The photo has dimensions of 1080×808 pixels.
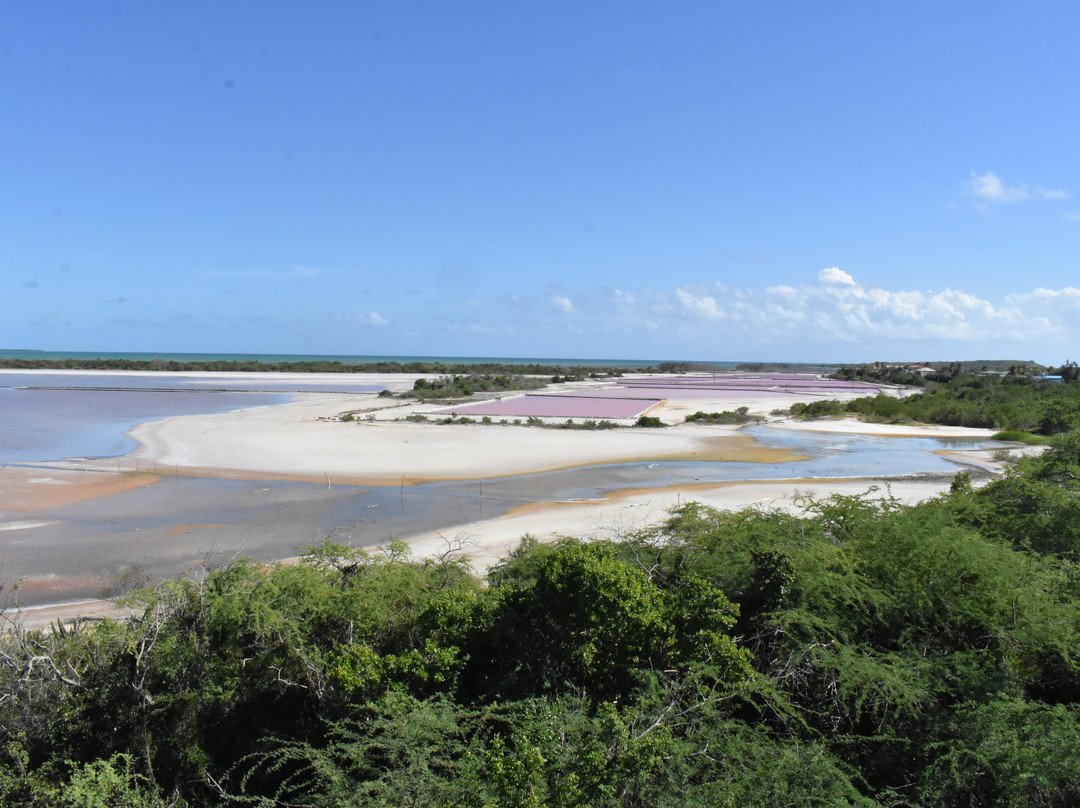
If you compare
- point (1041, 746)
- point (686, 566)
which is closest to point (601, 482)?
point (686, 566)

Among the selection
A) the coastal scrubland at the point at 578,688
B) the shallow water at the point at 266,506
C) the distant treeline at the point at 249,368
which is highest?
the distant treeline at the point at 249,368

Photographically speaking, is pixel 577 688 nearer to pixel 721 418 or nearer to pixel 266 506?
pixel 266 506

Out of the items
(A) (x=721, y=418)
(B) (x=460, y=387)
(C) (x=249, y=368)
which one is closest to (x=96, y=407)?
(B) (x=460, y=387)

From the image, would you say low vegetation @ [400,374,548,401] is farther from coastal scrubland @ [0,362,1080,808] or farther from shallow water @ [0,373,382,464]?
coastal scrubland @ [0,362,1080,808]

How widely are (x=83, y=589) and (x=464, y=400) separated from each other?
40.9 meters

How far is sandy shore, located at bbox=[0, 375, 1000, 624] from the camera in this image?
15812 mm

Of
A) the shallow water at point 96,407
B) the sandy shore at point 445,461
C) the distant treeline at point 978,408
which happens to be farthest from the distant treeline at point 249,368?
the sandy shore at point 445,461

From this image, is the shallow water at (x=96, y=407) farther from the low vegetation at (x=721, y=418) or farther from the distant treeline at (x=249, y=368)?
the low vegetation at (x=721, y=418)

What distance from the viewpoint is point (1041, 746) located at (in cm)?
481

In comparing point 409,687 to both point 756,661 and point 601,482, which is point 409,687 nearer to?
point 756,661

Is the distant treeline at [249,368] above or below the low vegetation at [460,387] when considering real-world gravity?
above

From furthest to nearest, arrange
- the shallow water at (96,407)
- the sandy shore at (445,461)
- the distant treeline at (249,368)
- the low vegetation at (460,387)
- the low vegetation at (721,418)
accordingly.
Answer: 1. the distant treeline at (249,368)
2. the low vegetation at (460,387)
3. the low vegetation at (721,418)
4. the shallow water at (96,407)
5. the sandy shore at (445,461)

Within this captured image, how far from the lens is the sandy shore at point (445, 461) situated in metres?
15.8

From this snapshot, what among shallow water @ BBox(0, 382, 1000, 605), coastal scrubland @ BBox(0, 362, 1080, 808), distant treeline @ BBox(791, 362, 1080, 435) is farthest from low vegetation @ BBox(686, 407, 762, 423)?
coastal scrubland @ BBox(0, 362, 1080, 808)
